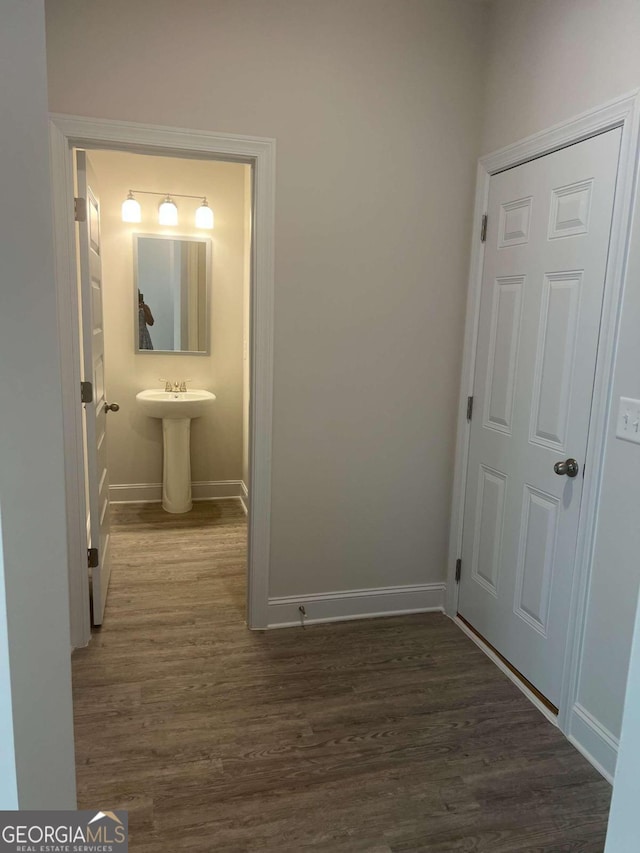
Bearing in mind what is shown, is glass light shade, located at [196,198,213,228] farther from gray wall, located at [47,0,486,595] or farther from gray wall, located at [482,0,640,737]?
gray wall, located at [482,0,640,737]

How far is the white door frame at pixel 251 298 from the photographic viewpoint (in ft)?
7.61

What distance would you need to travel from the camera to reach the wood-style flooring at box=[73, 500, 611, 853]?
1734 mm

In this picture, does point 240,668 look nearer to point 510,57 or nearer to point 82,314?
point 82,314

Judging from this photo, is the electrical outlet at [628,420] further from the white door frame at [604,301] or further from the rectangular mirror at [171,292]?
the rectangular mirror at [171,292]

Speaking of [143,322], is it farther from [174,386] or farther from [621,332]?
[621,332]

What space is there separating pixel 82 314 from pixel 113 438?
2.07 metres

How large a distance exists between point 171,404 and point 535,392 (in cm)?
251

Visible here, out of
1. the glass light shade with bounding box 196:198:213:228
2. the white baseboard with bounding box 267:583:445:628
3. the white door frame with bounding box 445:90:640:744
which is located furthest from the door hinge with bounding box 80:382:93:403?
the glass light shade with bounding box 196:198:213:228

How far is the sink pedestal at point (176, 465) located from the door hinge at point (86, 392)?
1630 mm

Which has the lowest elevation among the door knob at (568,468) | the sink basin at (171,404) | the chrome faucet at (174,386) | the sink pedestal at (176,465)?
the sink pedestal at (176,465)

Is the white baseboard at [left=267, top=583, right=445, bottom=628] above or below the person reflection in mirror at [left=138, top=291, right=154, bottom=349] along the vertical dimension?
below
